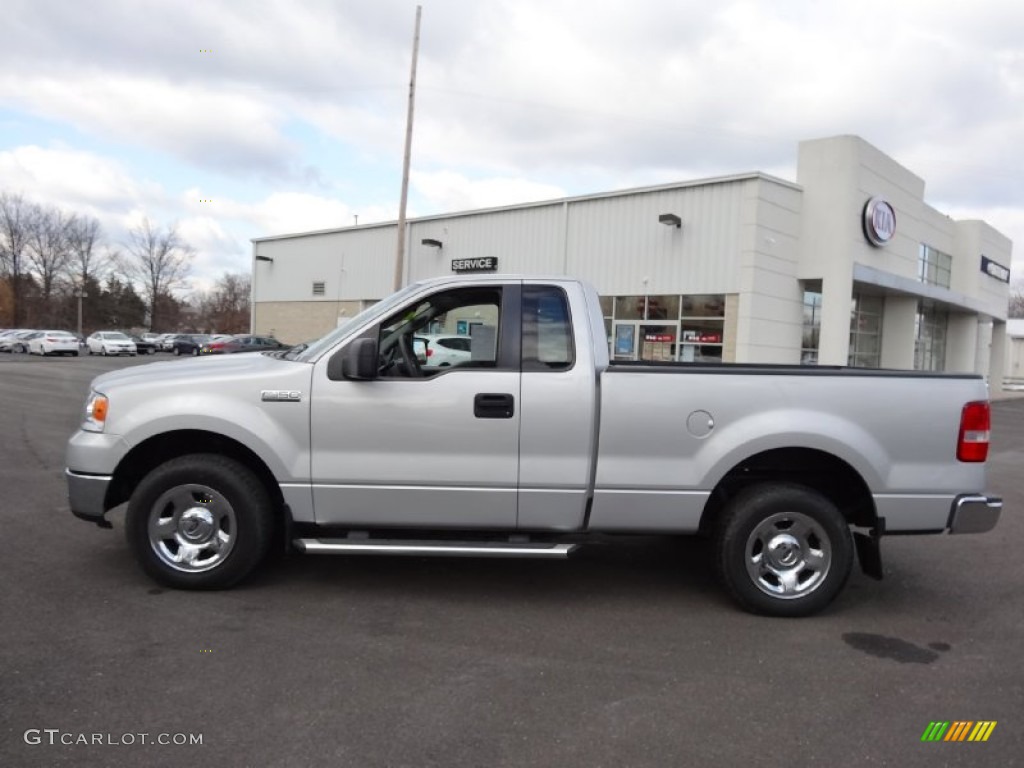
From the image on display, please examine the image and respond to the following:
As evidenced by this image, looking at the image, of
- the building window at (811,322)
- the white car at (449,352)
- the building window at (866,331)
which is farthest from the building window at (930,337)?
the white car at (449,352)

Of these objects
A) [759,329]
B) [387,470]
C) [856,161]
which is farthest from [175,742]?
[856,161]

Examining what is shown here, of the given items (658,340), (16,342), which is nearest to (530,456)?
(658,340)

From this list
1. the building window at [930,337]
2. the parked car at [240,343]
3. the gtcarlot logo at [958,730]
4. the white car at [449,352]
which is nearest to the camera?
the gtcarlot logo at [958,730]

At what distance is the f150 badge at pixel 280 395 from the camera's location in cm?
443

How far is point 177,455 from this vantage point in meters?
4.79

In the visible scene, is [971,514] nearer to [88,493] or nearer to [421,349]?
[421,349]

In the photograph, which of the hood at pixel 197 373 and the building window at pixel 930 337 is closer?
the hood at pixel 197 373

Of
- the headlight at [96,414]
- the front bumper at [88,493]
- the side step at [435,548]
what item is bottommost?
the side step at [435,548]

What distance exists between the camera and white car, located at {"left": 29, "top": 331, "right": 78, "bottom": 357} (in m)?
42.0

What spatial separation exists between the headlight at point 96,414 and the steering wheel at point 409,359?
1765 millimetres

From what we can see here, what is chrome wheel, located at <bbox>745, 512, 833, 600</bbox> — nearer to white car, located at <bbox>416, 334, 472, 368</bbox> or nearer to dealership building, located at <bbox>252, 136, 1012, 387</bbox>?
white car, located at <bbox>416, 334, 472, 368</bbox>

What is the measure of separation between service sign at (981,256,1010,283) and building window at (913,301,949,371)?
7.84ft

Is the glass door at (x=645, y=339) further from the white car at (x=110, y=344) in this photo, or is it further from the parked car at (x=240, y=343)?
the white car at (x=110, y=344)

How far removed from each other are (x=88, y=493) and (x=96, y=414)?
470 millimetres
